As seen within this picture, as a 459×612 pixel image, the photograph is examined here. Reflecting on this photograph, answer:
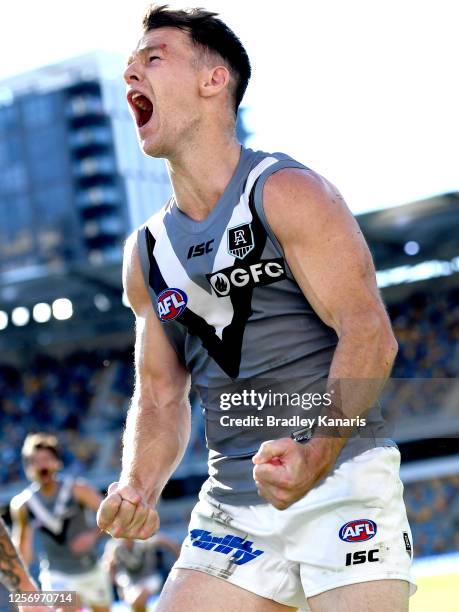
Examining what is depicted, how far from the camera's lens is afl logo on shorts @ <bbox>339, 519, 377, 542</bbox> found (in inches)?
134

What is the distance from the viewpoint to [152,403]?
3936mm

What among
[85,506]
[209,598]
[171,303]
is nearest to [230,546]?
[209,598]

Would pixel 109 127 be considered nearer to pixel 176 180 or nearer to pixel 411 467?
pixel 411 467

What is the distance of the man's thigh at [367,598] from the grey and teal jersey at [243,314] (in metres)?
0.38

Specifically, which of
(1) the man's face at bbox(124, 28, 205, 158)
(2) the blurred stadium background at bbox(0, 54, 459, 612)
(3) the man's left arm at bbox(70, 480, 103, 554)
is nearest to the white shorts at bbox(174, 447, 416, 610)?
(1) the man's face at bbox(124, 28, 205, 158)

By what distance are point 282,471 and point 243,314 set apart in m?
0.81

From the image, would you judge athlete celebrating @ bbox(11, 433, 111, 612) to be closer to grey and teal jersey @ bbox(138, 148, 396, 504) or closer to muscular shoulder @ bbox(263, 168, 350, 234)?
grey and teal jersey @ bbox(138, 148, 396, 504)

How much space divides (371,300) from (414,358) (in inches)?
970

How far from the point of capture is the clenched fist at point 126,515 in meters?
3.39

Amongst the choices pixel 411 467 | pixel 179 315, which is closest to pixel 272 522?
pixel 179 315

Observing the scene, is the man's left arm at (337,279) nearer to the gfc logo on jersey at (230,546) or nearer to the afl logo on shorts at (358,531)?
the afl logo on shorts at (358,531)

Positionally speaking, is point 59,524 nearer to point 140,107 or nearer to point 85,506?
point 85,506

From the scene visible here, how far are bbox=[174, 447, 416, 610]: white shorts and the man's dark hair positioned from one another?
128cm

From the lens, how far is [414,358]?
2755cm
